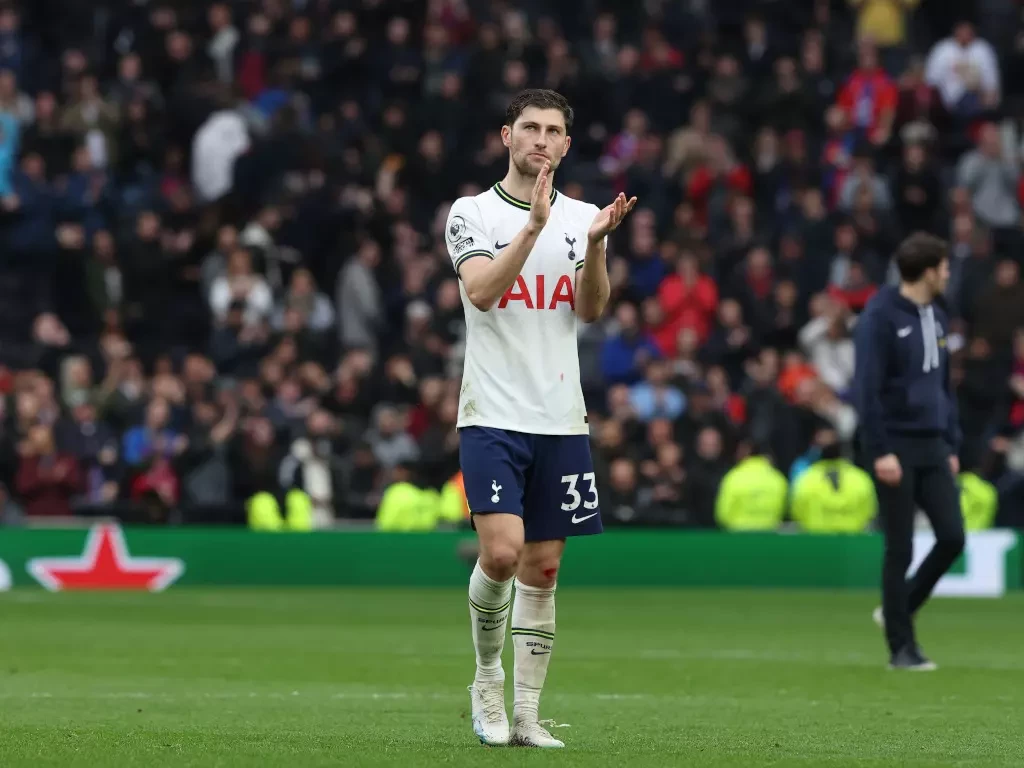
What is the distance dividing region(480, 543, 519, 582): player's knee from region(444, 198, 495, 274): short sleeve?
1077 millimetres

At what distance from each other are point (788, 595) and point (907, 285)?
27.7 feet

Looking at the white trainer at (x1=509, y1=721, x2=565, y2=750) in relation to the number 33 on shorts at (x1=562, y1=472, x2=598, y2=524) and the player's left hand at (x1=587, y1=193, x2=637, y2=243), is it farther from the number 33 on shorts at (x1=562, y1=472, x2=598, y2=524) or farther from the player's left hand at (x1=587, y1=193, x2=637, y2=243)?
the player's left hand at (x1=587, y1=193, x2=637, y2=243)

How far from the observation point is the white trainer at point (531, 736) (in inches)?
321

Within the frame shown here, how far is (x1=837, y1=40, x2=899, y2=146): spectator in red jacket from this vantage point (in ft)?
84.0

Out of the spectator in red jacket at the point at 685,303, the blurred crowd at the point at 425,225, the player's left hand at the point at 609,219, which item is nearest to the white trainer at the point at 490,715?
the player's left hand at the point at 609,219

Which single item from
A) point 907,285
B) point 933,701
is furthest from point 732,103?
point 933,701

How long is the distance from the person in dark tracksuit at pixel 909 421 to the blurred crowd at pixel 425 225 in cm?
921

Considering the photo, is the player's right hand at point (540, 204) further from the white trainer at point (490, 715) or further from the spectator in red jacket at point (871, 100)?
the spectator in red jacket at point (871, 100)

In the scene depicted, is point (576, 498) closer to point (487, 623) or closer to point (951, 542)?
point (487, 623)

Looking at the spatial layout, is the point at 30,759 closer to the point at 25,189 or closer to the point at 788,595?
the point at 788,595

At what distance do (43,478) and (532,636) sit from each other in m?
14.8

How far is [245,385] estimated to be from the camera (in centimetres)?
2289

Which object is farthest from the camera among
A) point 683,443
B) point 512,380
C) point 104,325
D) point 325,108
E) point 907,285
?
point 325,108

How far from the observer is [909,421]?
12203mm
